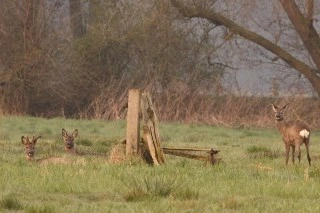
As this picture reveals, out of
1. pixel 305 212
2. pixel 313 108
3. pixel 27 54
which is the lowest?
pixel 305 212

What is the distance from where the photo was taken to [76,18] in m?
39.4

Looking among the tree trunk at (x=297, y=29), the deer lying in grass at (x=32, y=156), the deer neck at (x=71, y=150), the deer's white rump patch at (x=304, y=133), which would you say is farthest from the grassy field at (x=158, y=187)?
the tree trunk at (x=297, y=29)

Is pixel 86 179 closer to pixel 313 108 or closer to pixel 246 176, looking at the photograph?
pixel 246 176

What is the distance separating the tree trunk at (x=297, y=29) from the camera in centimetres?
3091

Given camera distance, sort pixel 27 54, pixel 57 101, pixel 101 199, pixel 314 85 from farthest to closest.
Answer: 1. pixel 57 101
2. pixel 27 54
3. pixel 314 85
4. pixel 101 199

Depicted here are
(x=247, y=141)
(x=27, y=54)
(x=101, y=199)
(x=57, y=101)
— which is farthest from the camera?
(x=57, y=101)

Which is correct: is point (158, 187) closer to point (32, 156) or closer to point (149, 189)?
point (149, 189)

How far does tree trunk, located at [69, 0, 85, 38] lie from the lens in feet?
128

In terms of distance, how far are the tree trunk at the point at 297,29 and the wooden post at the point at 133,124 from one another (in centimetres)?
1815

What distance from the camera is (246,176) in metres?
11.8

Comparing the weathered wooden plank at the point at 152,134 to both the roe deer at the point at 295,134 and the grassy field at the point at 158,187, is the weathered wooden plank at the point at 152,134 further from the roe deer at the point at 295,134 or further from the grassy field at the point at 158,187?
the roe deer at the point at 295,134

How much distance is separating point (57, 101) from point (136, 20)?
535 centimetres

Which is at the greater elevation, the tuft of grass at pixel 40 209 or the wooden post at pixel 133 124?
the wooden post at pixel 133 124

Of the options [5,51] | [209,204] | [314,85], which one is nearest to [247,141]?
[314,85]
